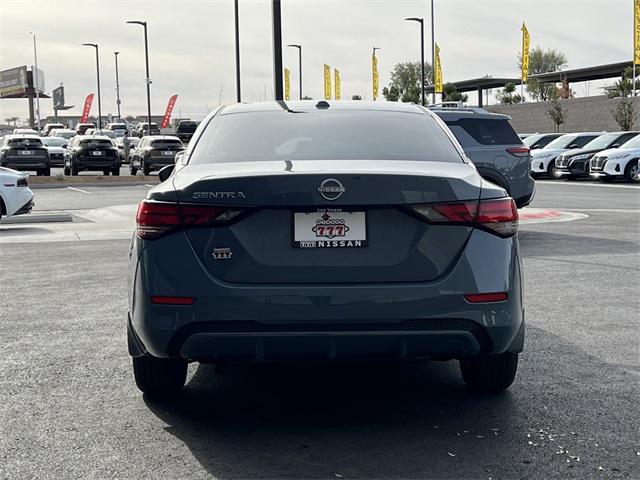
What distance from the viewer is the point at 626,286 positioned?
9.43 metres

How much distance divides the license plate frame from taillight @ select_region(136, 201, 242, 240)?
0.29m

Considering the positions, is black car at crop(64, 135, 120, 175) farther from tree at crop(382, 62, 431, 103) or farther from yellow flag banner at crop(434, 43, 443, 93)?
tree at crop(382, 62, 431, 103)

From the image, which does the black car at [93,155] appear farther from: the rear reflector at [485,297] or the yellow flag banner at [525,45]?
the rear reflector at [485,297]

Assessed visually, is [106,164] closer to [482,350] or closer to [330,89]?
[482,350]

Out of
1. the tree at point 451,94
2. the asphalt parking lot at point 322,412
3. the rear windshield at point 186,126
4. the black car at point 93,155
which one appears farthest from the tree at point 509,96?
the asphalt parking lot at point 322,412

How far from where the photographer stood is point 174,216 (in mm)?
4574

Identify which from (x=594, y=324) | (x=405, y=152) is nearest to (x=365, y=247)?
(x=405, y=152)

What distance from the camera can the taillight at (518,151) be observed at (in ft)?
51.1

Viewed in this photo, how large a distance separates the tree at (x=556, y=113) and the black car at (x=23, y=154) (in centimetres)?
3737

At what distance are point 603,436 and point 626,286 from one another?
5.05m

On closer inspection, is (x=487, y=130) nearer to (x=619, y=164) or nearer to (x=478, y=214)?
(x=478, y=214)

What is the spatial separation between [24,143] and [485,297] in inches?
1366

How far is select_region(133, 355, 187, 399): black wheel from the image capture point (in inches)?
204

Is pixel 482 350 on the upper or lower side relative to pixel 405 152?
lower
